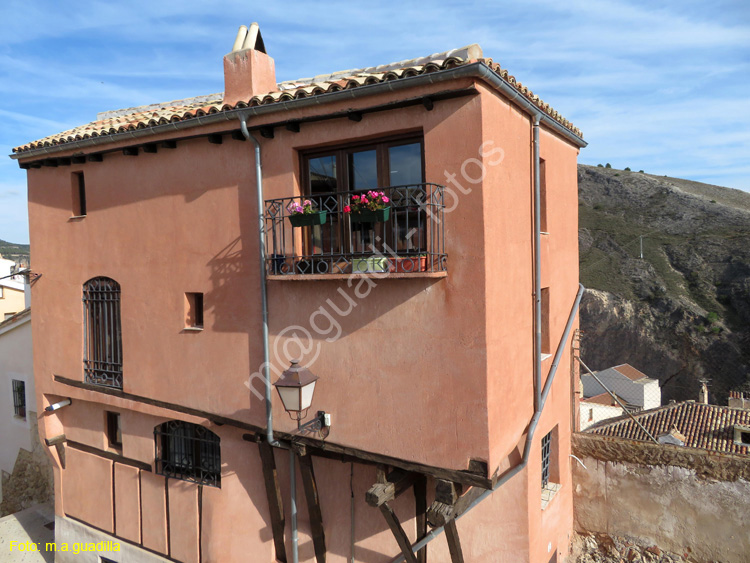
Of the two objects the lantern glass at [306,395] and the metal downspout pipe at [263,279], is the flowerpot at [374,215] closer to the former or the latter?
the metal downspout pipe at [263,279]

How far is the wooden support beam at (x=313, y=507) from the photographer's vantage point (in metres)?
6.83

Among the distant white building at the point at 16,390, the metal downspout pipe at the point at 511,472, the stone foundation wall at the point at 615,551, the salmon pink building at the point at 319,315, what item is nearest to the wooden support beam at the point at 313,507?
the salmon pink building at the point at 319,315

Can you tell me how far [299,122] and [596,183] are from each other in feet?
252

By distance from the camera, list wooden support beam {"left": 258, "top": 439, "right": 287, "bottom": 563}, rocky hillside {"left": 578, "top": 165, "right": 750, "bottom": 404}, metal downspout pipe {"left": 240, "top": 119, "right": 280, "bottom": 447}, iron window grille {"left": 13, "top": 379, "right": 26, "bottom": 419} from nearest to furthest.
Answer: metal downspout pipe {"left": 240, "top": 119, "right": 280, "bottom": 447}, wooden support beam {"left": 258, "top": 439, "right": 287, "bottom": 563}, iron window grille {"left": 13, "top": 379, "right": 26, "bottom": 419}, rocky hillside {"left": 578, "top": 165, "right": 750, "bottom": 404}

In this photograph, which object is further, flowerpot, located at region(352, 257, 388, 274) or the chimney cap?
the chimney cap

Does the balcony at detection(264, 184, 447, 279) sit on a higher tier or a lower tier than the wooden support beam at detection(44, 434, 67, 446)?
higher

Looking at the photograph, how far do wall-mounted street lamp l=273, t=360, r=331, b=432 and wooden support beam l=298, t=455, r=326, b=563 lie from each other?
0.86m

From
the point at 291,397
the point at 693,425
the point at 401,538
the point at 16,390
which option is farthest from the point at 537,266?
the point at 16,390

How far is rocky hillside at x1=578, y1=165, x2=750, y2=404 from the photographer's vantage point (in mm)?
43750

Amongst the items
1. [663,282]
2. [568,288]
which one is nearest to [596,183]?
[663,282]

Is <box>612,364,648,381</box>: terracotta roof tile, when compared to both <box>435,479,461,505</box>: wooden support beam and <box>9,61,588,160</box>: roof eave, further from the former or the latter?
<box>435,479,461,505</box>: wooden support beam

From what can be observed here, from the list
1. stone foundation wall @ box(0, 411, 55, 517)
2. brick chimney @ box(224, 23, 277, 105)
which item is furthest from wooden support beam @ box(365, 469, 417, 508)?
stone foundation wall @ box(0, 411, 55, 517)

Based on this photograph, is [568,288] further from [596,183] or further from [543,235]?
[596,183]

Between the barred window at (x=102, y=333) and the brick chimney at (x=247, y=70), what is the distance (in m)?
3.77
